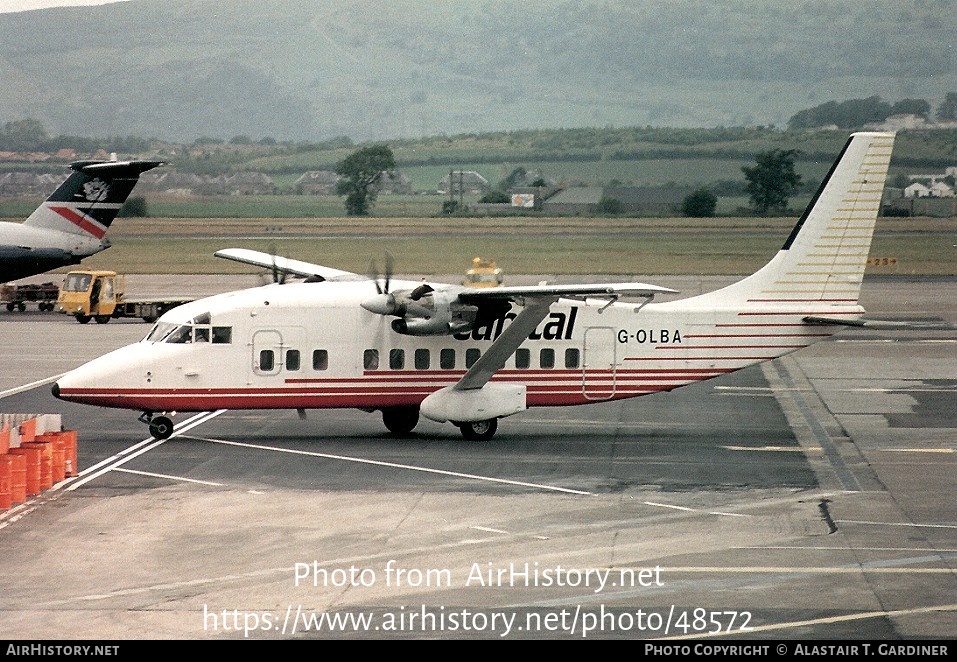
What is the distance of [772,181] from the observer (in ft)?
311

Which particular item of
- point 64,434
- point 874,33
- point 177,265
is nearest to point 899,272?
point 177,265

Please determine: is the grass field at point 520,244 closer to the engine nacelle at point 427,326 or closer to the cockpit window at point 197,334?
the cockpit window at point 197,334

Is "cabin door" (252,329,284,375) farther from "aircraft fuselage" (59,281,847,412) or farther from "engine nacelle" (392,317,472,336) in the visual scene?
"engine nacelle" (392,317,472,336)

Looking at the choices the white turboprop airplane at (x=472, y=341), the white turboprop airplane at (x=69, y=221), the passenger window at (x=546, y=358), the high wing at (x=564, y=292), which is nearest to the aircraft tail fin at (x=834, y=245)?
the white turboprop airplane at (x=472, y=341)

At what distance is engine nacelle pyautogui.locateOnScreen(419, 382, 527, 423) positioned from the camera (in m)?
29.1

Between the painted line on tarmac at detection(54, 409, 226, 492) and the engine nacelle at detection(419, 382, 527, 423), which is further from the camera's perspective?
the engine nacelle at detection(419, 382, 527, 423)

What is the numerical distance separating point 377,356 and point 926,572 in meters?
14.3

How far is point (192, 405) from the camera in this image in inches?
1147

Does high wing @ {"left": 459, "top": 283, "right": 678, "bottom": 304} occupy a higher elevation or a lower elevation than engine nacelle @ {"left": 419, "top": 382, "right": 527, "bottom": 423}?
higher

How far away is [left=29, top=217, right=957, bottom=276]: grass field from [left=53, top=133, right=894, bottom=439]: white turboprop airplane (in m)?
43.5

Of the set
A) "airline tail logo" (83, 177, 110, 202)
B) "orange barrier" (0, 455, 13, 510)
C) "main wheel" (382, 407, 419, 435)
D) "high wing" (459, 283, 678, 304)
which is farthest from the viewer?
"airline tail logo" (83, 177, 110, 202)

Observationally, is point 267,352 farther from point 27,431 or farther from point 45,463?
point 45,463

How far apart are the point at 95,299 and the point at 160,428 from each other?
93.4ft

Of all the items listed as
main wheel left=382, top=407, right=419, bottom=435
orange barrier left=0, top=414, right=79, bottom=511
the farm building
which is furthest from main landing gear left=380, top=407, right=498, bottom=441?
the farm building
